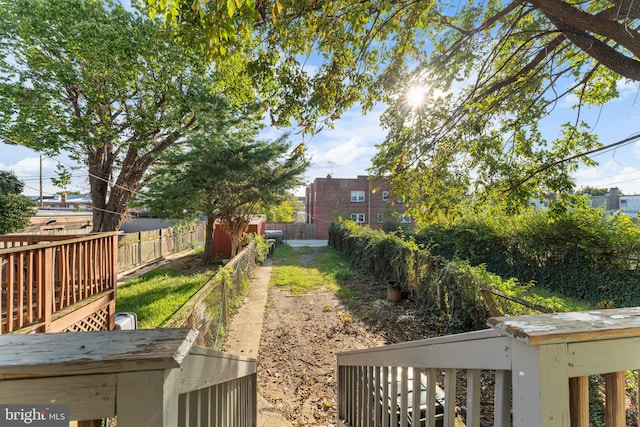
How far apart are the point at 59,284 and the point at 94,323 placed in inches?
38.6

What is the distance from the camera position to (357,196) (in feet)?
92.4

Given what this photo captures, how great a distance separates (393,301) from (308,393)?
4.25 meters

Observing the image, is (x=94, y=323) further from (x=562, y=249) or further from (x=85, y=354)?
(x=562, y=249)

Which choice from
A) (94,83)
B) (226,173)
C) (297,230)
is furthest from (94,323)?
(297,230)

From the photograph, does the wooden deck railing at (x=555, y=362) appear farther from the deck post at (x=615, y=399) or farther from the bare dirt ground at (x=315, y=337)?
the bare dirt ground at (x=315, y=337)

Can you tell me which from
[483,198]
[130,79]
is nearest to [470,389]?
[483,198]

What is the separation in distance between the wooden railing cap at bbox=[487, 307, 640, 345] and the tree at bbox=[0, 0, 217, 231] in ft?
38.6

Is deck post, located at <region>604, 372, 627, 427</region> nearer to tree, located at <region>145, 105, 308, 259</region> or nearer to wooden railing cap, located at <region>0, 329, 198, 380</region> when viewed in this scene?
wooden railing cap, located at <region>0, 329, 198, 380</region>

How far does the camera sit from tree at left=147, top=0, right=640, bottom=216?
9.38ft

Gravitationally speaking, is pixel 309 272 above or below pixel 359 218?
below

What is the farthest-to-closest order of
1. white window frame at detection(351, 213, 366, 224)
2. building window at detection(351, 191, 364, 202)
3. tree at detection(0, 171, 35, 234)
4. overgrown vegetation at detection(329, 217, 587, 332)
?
1. building window at detection(351, 191, 364, 202)
2. white window frame at detection(351, 213, 366, 224)
3. tree at detection(0, 171, 35, 234)
4. overgrown vegetation at detection(329, 217, 587, 332)

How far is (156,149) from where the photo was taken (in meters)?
13.0

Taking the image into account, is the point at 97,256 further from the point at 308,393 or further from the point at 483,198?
the point at 483,198

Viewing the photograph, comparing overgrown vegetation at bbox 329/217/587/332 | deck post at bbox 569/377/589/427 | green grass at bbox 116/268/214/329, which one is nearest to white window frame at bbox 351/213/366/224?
overgrown vegetation at bbox 329/217/587/332
